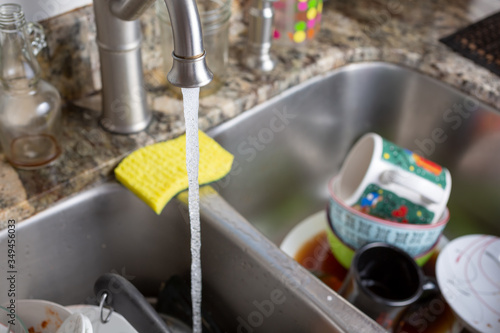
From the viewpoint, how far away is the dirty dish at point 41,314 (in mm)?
620

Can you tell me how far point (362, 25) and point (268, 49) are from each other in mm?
273

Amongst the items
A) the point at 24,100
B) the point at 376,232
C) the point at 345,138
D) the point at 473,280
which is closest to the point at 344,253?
the point at 376,232

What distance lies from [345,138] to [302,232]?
0.23 meters

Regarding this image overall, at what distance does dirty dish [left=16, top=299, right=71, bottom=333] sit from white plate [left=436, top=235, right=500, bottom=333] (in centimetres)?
51

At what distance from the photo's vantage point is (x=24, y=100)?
0.72 meters

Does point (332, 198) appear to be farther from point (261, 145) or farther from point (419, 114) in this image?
point (419, 114)

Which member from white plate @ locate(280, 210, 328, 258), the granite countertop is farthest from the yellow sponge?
white plate @ locate(280, 210, 328, 258)

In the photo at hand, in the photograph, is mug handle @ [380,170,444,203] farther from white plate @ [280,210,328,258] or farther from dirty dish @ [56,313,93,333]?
dirty dish @ [56,313,93,333]

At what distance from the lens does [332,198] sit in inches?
32.3

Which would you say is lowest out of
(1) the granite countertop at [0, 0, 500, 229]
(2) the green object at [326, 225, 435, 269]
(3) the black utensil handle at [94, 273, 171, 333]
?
(2) the green object at [326, 225, 435, 269]

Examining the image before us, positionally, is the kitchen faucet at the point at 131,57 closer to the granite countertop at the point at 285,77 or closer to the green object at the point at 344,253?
the granite countertop at the point at 285,77

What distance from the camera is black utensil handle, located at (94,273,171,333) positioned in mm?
620

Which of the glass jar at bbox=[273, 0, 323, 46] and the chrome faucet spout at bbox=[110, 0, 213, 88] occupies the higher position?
the chrome faucet spout at bbox=[110, 0, 213, 88]

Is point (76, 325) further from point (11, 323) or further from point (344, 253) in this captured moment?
point (344, 253)
